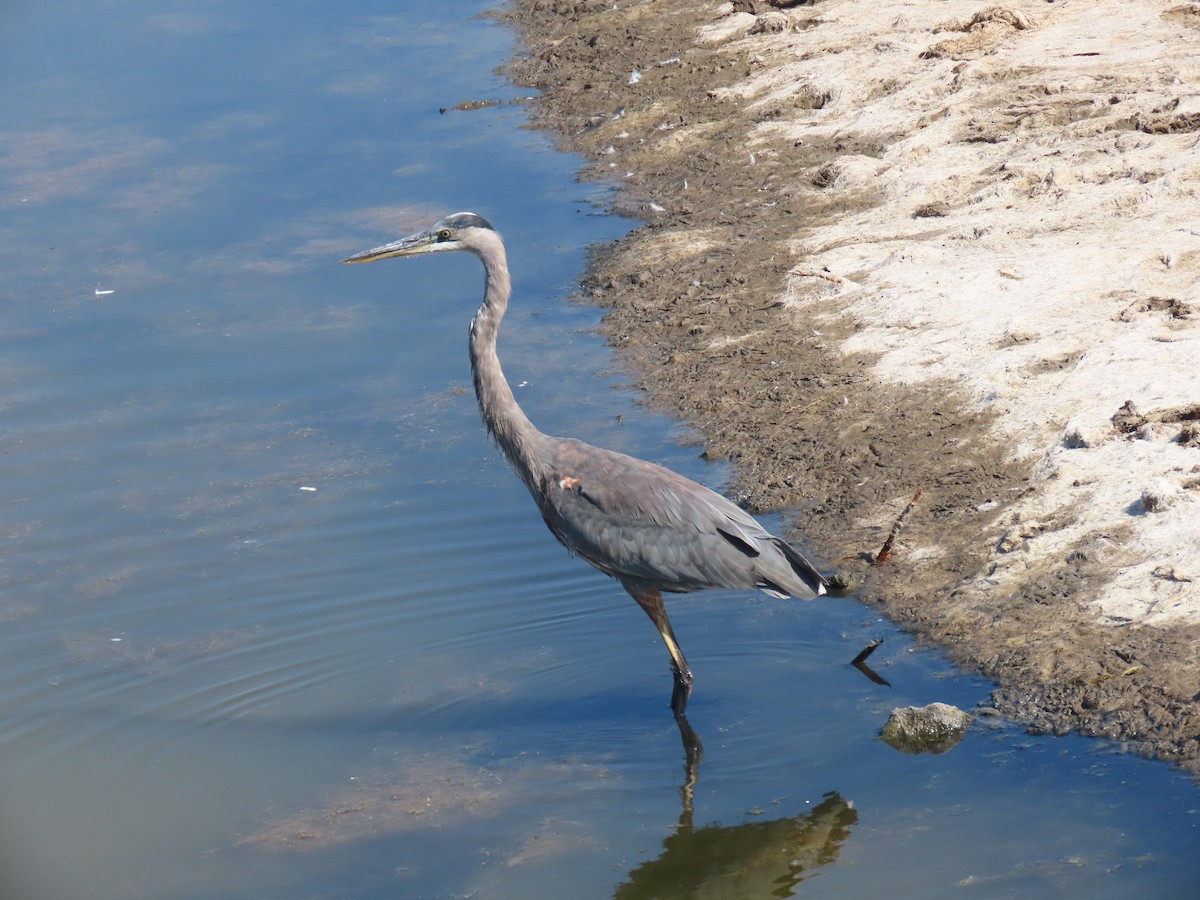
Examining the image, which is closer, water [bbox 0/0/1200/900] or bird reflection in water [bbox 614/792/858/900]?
bird reflection in water [bbox 614/792/858/900]

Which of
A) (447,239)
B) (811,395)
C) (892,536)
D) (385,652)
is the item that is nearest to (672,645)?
(892,536)

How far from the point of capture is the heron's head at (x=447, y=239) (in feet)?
26.2

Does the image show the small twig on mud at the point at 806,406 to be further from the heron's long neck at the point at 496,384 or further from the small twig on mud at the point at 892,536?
the heron's long neck at the point at 496,384

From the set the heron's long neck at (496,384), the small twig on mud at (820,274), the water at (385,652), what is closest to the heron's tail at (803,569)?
the water at (385,652)

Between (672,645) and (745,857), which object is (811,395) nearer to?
(672,645)

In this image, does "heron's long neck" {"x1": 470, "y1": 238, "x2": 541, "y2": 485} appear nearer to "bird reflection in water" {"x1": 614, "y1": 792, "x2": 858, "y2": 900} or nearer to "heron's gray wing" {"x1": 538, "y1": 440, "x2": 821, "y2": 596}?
"heron's gray wing" {"x1": 538, "y1": 440, "x2": 821, "y2": 596}

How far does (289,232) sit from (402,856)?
28.6ft

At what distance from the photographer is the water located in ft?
20.1

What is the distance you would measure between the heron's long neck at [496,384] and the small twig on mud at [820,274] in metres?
3.60

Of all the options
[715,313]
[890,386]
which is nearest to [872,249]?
[715,313]

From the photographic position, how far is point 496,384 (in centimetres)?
791

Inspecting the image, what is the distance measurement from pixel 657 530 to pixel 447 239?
79.4 inches

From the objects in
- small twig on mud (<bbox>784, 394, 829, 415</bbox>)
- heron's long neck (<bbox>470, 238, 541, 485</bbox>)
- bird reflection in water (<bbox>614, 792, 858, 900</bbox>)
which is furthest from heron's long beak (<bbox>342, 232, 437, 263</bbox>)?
bird reflection in water (<bbox>614, 792, 858, 900</bbox>)

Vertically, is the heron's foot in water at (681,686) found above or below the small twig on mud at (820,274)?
below
